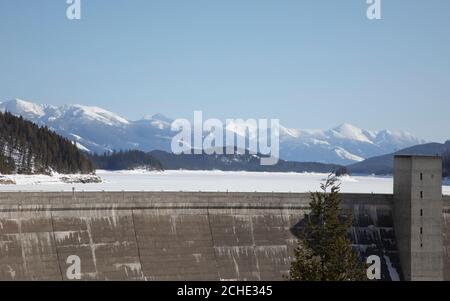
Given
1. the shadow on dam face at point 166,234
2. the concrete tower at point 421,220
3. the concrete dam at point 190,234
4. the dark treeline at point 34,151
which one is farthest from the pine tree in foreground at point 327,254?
the dark treeline at point 34,151

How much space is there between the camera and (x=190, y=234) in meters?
53.5

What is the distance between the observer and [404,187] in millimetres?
57938

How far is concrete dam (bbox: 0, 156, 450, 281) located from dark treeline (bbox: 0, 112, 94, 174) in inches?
2979

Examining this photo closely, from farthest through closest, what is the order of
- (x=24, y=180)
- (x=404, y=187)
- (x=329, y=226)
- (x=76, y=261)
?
(x=24, y=180) < (x=404, y=187) < (x=76, y=261) < (x=329, y=226)

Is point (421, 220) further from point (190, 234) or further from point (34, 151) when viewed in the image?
point (34, 151)

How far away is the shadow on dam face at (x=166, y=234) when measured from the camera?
47.0 meters

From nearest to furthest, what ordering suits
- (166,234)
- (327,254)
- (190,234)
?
1. (327,254)
2. (166,234)
3. (190,234)

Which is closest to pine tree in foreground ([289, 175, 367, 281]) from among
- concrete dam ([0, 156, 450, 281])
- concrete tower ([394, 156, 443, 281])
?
concrete dam ([0, 156, 450, 281])

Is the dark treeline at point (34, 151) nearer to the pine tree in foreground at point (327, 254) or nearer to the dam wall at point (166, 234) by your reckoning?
the dam wall at point (166, 234)

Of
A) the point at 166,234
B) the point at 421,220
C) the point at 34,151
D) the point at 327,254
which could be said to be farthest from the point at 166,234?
the point at 34,151

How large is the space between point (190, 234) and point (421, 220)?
714 inches
